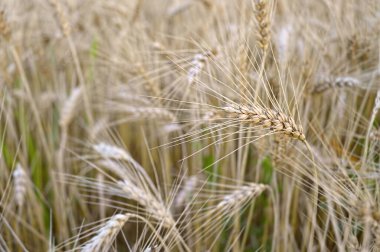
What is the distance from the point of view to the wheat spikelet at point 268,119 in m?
0.95

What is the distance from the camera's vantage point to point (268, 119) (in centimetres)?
95

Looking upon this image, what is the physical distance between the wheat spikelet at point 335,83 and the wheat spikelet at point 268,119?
1.36ft

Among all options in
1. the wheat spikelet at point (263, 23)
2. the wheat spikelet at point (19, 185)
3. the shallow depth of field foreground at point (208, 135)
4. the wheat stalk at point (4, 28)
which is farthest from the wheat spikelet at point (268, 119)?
the wheat stalk at point (4, 28)

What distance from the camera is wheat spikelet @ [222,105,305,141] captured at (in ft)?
3.10

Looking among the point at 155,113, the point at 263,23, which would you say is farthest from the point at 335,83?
the point at 155,113

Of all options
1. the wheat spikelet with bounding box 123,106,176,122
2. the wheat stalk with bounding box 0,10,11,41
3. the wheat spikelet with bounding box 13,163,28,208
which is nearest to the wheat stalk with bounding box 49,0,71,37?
the wheat stalk with bounding box 0,10,11,41

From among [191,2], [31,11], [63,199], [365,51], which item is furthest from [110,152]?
[31,11]

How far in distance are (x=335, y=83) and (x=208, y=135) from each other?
45cm

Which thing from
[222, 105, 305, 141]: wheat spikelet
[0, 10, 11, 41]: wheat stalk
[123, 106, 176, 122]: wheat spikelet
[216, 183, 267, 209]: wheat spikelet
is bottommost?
[216, 183, 267, 209]: wheat spikelet

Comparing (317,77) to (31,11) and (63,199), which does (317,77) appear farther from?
(31,11)

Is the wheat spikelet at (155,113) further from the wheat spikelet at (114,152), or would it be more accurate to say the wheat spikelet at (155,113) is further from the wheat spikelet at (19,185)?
the wheat spikelet at (19,185)

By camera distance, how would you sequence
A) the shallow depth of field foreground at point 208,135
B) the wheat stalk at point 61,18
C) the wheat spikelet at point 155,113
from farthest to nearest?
the wheat stalk at point 61,18, the wheat spikelet at point 155,113, the shallow depth of field foreground at point 208,135

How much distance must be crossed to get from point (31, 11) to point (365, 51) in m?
1.57

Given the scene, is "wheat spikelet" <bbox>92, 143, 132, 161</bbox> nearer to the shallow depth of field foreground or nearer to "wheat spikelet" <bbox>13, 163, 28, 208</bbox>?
the shallow depth of field foreground
